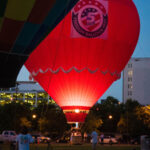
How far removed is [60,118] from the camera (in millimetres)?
67688

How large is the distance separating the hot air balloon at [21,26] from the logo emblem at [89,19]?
12.1 metres

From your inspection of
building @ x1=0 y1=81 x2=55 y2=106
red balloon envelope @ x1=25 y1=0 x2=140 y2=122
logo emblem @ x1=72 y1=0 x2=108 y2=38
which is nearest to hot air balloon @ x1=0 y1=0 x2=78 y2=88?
red balloon envelope @ x1=25 y1=0 x2=140 y2=122

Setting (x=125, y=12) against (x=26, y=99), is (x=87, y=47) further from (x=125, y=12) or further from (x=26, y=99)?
(x=26, y=99)

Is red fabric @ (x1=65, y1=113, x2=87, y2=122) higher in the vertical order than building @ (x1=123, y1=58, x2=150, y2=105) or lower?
lower

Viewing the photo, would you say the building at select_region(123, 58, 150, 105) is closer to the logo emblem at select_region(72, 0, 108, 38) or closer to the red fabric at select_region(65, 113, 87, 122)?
the red fabric at select_region(65, 113, 87, 122)

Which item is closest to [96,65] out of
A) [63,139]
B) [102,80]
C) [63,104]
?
[102,80]

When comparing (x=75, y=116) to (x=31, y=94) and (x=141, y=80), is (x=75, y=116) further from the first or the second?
(x=31, y=94)

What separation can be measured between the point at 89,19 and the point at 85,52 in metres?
1.90

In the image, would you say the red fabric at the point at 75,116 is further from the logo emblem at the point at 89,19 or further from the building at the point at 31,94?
the building at the point at 31,94

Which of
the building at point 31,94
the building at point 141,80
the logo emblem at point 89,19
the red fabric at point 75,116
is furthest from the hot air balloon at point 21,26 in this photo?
the building at point 31,94

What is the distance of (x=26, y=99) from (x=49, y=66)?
159 meters

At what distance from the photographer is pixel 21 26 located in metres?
12.4

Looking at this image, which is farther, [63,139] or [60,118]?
[60,118]

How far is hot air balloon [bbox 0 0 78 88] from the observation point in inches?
471
